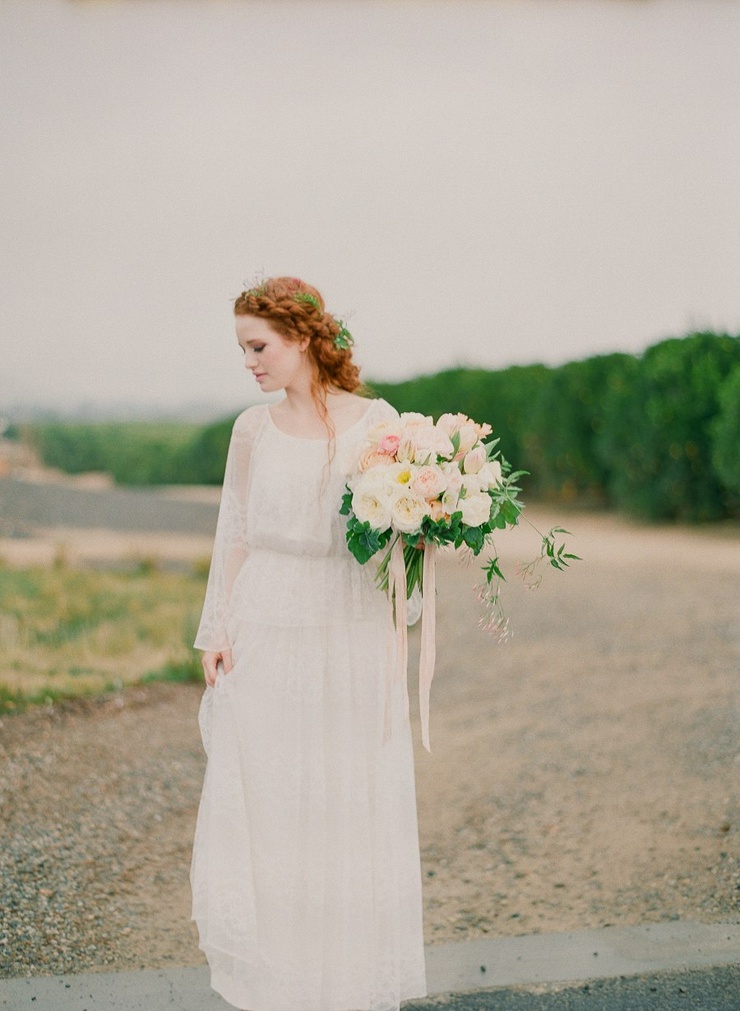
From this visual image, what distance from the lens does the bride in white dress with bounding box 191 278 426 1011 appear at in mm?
2623

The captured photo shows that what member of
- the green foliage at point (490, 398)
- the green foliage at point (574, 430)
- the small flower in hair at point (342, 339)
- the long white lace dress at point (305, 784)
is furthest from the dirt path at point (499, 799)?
the green foliage at point (490, 398)

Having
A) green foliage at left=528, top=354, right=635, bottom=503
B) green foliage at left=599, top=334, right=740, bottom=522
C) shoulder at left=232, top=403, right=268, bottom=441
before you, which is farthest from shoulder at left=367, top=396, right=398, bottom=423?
green foliage at left=528, top=354, right=635, bottom=503

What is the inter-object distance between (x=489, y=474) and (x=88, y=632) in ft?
16.5

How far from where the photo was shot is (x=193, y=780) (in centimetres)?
483

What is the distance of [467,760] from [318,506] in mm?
2860

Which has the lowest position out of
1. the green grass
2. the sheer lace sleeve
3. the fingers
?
the green grass

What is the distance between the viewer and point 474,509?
243 centimetres

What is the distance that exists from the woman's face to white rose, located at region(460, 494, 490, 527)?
0.58 m

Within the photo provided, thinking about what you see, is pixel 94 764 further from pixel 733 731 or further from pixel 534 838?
pixel 733 731

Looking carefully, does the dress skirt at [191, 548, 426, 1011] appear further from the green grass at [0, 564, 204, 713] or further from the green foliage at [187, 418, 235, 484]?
the green foliage at [187, 418, 235, 484]

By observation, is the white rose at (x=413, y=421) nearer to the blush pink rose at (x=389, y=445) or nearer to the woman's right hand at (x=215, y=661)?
the blush pink rose at (x=389, y=445)

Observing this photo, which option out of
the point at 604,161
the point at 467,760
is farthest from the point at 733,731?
the point at 604,161

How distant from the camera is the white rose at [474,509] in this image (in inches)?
95.7

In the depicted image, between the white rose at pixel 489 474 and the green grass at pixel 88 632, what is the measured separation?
13.4 feet
